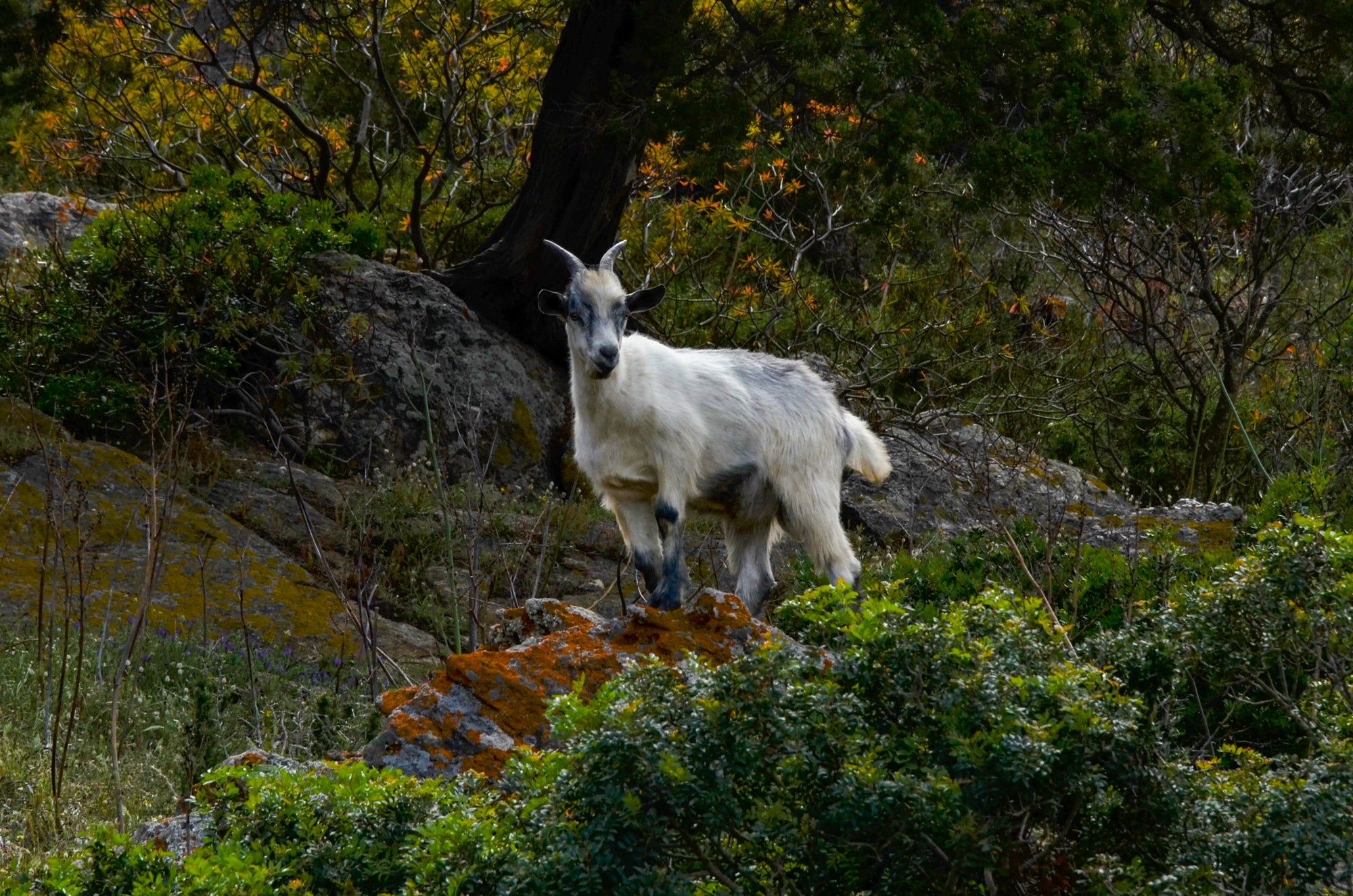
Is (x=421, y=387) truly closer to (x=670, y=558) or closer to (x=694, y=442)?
(x=694, y=442)

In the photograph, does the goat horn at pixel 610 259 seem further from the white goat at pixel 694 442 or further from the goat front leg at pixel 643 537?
the goat front leg at pixel 643 537

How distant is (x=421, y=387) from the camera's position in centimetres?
1029

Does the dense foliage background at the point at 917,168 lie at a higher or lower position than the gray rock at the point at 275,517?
higher

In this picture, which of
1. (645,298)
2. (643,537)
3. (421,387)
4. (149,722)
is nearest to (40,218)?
(421,387)

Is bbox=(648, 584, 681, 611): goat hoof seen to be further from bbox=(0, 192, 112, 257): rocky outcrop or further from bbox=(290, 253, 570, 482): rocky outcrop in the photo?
bbox=(0, 192, 112, 257): rocky outcrop

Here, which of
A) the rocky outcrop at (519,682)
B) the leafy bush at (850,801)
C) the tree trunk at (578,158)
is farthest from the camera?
the tree trunk at (578,158)

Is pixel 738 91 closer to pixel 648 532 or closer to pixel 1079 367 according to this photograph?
pixel 648 532

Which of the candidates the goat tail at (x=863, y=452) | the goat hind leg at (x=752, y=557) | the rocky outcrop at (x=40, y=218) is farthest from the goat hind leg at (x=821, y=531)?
the rocky outcrop at (x=40, y=218)

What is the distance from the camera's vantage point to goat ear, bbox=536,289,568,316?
5699 mm

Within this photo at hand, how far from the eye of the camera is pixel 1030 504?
9.84m

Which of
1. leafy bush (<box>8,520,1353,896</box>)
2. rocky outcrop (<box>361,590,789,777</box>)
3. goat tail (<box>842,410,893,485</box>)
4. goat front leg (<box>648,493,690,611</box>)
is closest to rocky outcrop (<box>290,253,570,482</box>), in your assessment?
goat tail (<box>842,410,893,485</box>)

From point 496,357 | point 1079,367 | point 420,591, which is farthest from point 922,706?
point 1079,367

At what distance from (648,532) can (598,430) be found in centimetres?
49

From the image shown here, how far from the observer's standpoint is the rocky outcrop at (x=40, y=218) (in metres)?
11.8
